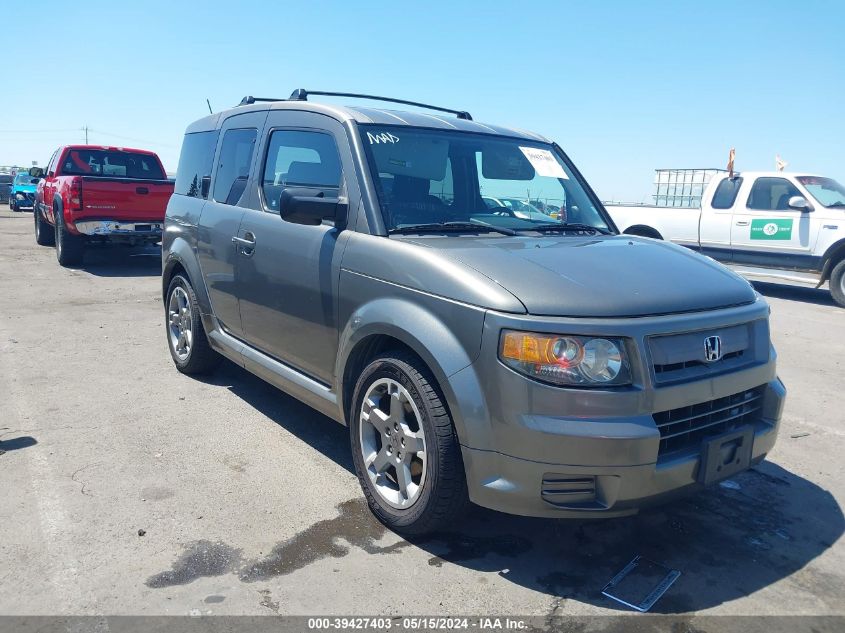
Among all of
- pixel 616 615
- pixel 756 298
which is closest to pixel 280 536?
pixel 616 615

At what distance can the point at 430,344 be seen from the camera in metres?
2.95

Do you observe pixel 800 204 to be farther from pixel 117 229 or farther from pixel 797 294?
pixel 117 229

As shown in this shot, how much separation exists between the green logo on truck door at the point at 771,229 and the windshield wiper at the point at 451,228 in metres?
9.06

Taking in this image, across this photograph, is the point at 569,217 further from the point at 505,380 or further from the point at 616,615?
the point at 616,615

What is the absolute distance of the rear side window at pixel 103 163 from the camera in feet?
42.2

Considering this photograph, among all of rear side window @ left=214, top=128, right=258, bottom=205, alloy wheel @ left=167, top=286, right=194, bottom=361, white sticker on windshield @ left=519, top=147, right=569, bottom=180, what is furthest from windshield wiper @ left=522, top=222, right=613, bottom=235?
alloy wheel @ left=167, top=286, right=194, bottom=361

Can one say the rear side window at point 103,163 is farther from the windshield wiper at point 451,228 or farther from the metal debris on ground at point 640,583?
the metal debris on ground at point 640,583

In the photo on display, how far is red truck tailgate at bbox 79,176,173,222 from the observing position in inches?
434

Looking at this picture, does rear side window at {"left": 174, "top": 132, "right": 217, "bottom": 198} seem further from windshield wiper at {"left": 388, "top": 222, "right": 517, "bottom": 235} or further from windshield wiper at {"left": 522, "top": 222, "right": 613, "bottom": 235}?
windshield wiper at {"left": 522, "top": 222, "right": 613, "bottom": 235}

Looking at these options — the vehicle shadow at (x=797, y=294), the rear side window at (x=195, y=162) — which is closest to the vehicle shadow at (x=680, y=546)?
the rear side window at (x=195, y=162)

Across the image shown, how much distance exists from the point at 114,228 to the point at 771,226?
10.6 meters

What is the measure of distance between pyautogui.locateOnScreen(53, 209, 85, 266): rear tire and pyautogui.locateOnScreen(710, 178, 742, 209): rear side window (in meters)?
10.8

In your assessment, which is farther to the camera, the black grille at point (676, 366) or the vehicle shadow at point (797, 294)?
the vehicle shadow at point (797, 294)

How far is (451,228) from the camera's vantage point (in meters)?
3.62
